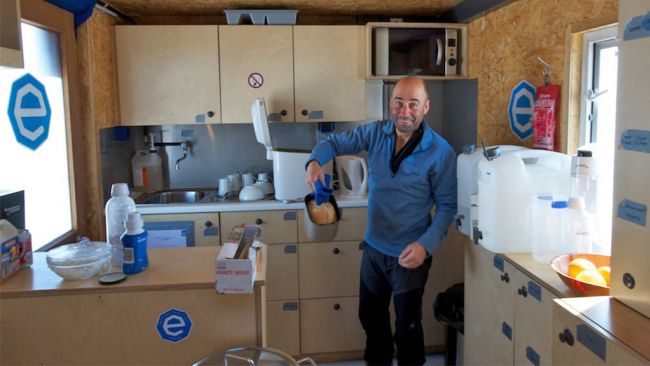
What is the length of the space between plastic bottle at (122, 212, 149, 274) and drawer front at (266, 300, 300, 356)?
159 cm

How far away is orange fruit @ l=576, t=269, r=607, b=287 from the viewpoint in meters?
1.55

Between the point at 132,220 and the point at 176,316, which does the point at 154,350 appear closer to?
the point at 176,316

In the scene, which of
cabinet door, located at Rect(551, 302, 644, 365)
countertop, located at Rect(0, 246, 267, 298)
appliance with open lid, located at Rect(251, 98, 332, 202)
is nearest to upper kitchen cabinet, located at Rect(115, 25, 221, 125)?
appliance with open lid, located at Rect(251, 98, 332, 202)

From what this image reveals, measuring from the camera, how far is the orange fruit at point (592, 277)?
1.55 m

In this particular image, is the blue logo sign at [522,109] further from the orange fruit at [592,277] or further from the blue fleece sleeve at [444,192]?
the orange fruit at [592,277]

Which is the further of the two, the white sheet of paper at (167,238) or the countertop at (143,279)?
the white sheet of paper at (167,238)

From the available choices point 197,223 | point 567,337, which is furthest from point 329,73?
point 567,337

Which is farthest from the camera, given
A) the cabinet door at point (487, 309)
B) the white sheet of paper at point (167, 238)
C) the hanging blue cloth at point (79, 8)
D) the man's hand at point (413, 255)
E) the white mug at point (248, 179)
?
the white mug at point (248, 179)

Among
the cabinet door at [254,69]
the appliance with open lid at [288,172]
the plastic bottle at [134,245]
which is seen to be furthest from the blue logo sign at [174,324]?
the cabinet door at [254,69]

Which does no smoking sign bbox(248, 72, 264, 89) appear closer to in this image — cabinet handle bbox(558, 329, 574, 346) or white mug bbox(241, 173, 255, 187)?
white mug bbox(241, 173, 255, 187)

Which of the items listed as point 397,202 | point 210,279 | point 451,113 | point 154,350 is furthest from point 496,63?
point 154,350

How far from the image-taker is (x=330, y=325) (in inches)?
124

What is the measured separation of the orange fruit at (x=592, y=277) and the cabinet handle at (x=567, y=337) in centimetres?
33

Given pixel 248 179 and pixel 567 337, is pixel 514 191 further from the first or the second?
pixel 248 179
